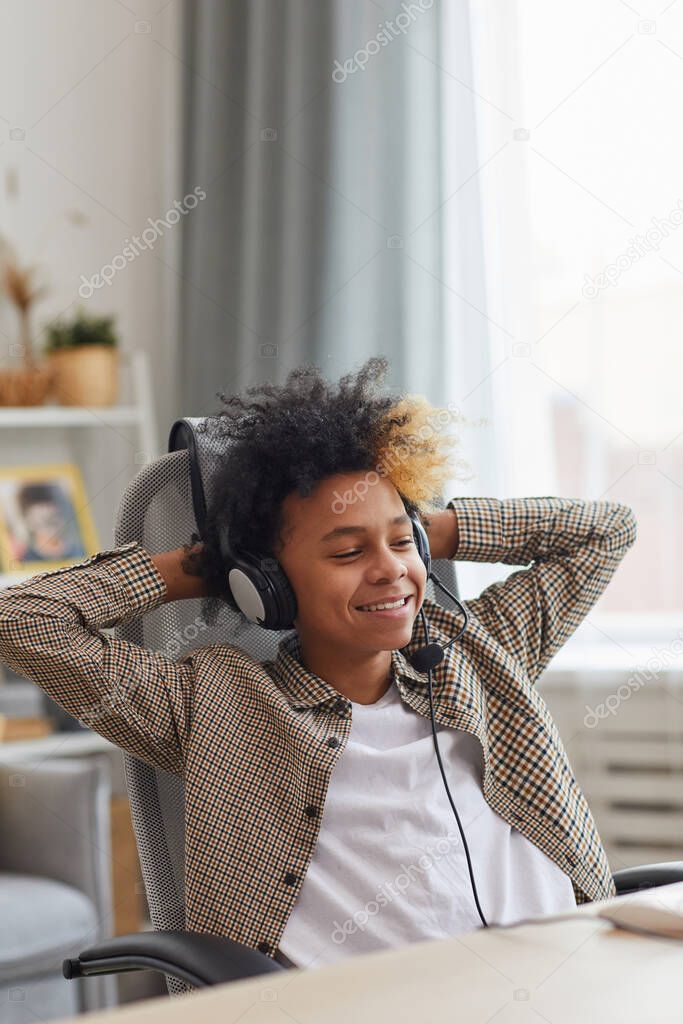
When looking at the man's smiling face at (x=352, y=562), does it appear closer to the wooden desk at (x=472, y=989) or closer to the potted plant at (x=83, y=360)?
the wooden desk at (x=472, y=989)

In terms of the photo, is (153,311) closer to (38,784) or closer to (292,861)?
(38,784)

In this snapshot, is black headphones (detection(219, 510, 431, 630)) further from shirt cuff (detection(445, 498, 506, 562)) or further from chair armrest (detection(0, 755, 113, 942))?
chair armrest (detection(0, 755, 113, 942))

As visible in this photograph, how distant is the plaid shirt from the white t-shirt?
22mm

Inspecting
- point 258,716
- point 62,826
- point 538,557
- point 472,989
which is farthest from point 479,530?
point 62,826

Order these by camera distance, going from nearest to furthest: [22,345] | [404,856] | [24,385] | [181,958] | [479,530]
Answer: [181,958]
[404,856]
[479,530]
[24,385]
[22,345]

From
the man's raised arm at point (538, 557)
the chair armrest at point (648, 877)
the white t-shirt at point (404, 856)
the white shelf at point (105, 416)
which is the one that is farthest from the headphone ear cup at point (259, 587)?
the white shelf at point (105, 416)

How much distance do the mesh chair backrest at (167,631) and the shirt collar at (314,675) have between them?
43mm

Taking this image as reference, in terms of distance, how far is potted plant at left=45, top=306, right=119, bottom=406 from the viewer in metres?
2.55

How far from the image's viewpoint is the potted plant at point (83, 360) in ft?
8.36

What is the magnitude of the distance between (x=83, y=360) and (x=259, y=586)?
151 cm

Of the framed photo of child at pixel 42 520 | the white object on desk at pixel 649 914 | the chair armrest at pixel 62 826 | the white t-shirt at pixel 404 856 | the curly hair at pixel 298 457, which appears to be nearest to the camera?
the white object on desk at pixel 649 914

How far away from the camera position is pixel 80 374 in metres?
2.55

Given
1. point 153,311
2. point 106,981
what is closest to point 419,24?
point 153,311

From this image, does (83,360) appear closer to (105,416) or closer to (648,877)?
(105,416)
